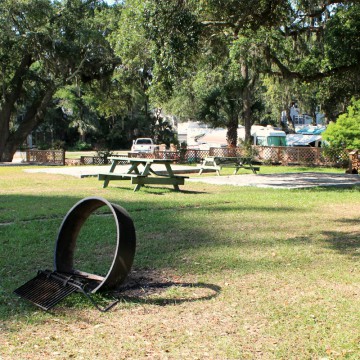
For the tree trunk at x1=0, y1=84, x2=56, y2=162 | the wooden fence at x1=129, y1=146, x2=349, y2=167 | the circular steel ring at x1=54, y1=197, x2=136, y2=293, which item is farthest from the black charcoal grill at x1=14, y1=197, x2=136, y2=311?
the tree trunk at x1=0, y1=84, x2=56, y2=162

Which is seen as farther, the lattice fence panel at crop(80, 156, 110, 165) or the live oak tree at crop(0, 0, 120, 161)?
the lattice fence panel at crop(80, 156, 110, 165)

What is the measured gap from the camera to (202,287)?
16.9 ft

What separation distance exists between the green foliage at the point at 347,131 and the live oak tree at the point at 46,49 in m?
11.5

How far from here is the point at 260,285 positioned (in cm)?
520

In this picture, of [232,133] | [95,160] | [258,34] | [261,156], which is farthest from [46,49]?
[232,133]

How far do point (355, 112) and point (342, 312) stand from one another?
24643 millimetres

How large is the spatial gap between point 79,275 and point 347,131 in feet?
77.3

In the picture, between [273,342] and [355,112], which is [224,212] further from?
[355,112]

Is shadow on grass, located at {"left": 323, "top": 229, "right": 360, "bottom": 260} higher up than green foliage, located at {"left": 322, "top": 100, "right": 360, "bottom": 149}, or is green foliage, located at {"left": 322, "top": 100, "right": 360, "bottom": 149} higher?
green foliage, located at {"left": 322, "top": 100, "right": 360, "bottom": 149}

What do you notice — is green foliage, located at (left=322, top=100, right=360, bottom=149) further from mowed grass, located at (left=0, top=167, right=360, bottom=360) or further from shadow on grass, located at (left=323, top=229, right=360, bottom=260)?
shadow on grass, located at (left=323, top=229, right=360, bottom=260)

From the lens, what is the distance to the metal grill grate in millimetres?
4500

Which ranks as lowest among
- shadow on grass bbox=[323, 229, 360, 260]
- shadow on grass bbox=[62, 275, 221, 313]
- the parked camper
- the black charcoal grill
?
shadow on grass bbox=[62, 275, 221, 313]

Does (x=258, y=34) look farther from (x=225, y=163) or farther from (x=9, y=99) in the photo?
(x=9, y=99)

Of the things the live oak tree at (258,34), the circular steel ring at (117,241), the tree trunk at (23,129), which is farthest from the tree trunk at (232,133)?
the circular steel ring at (117,241)
